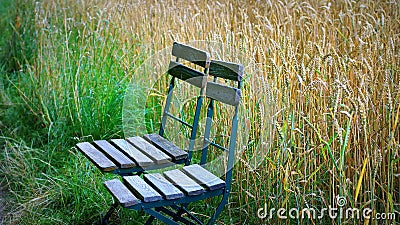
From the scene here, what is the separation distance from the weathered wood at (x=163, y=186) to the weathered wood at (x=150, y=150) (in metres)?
0.17

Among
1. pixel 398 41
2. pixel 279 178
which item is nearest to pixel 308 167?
pixel 279 178

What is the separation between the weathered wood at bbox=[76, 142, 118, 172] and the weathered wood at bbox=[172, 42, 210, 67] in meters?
0.75

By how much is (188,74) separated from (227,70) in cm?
33

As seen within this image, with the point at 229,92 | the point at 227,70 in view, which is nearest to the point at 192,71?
the point at 227,70

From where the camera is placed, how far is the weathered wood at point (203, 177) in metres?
2.54

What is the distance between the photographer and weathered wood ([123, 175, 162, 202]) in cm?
237

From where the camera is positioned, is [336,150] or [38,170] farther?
Result: [38,170]

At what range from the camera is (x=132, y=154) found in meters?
2.85

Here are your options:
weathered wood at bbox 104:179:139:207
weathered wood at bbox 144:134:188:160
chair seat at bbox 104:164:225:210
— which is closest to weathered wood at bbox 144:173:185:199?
chair seat at bbox 104:164:225:210

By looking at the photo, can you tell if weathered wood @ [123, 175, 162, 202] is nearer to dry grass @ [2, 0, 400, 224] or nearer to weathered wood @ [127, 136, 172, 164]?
weathered wood @ [127, 136, 172, 164]

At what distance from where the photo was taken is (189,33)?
395cm

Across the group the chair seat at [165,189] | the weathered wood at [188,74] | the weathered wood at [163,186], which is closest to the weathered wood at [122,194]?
the chair seat at [165,189]

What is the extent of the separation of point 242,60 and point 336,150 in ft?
2.84

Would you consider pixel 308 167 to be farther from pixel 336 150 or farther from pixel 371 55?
pixel 371 55
